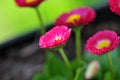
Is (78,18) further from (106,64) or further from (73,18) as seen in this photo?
(106,64)

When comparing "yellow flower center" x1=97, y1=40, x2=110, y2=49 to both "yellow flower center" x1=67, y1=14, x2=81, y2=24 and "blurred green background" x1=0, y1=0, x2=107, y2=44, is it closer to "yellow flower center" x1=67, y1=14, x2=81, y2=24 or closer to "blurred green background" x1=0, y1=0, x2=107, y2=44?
"yellow flower center" x1=67, y1=14, x2=81, y2=24

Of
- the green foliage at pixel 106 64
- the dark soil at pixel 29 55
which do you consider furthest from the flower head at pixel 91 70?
the dark soil at pixel 29 55

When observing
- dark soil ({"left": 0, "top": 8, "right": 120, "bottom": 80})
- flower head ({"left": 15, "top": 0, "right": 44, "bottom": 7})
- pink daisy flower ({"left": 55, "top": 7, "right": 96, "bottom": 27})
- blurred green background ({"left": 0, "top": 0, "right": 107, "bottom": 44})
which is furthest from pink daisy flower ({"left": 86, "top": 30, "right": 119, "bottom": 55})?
blurred green background ({"left": 0, "top": 0, "right": 107, "bottom": 44})

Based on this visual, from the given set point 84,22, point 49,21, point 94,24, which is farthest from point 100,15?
point 84,22

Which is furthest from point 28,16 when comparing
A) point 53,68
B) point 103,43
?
point 103,43

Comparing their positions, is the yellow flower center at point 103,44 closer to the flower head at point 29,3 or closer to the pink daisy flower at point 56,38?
the pink daisy flower at point 56,38

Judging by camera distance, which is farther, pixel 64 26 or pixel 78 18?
pixel 78 18

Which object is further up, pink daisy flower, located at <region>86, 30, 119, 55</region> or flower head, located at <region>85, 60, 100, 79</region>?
pink daisy flower, located at <region>86, 30, 119, 55</region>
